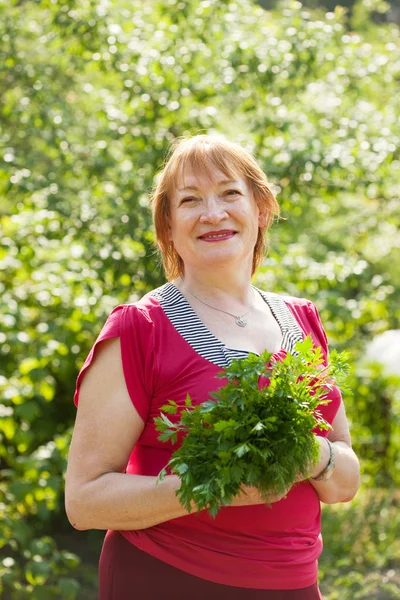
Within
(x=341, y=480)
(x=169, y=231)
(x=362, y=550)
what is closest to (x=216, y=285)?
(x=169, y=231)

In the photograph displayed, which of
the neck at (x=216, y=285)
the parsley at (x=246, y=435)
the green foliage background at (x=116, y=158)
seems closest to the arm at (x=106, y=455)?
the parsley at (x=246, y=435)

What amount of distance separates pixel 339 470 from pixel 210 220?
70cm

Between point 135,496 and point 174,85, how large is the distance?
2.63 m

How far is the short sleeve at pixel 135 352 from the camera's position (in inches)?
78.7

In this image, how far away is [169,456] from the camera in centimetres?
203

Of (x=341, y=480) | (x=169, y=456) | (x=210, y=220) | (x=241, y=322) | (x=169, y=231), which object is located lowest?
(x=341, y=480)

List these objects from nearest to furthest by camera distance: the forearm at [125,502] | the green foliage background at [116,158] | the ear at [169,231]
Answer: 1. the forearm at [125,502]
2. the ear at [169,231]
3. the green foliage background at [116,158]

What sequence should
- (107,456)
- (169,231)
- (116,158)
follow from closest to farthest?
1. (107,456)
2. (169,231)
3. (116,158)

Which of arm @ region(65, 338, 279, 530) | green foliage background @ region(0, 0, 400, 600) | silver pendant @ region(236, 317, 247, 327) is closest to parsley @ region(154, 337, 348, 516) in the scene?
arm @ region(65, 338, 279, 530)

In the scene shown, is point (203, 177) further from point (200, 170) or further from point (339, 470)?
point (339, 470)

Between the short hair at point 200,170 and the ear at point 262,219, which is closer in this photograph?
the short hair at point 200,170

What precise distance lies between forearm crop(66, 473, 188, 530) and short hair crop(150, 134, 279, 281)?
0.66 m

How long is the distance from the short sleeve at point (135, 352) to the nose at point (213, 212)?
32cm

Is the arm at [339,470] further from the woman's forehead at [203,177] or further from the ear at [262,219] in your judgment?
the woman's forehead at [203,177]
